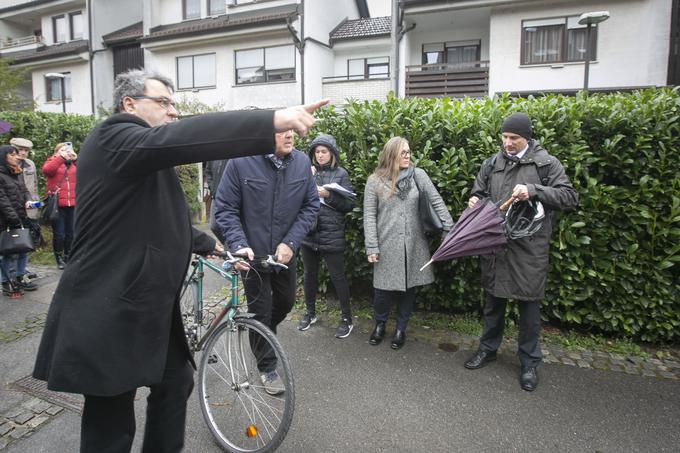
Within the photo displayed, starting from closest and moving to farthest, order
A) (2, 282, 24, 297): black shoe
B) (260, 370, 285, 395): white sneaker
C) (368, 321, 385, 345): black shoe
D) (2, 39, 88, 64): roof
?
(260, 370, 285, 395): white sneaker < (368, 321, 385, 345): black shoe < (2, 282, 24, 297): black shoe < (2, 39, 88, 64): roof

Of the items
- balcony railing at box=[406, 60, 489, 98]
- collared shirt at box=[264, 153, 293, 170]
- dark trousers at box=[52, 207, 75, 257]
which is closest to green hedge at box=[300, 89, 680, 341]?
collared shirt at box=[264, 153, 293, 170]

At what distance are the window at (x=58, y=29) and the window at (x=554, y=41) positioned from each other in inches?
1023

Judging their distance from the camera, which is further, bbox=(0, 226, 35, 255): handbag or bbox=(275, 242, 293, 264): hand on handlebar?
bbox=(0, 226, 35, 255): handbag

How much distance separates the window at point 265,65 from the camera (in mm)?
19844

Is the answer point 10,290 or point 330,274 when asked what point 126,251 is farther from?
point 10,290

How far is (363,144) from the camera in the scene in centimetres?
504

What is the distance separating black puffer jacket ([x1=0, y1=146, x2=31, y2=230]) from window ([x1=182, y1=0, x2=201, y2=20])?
19580 millimetres

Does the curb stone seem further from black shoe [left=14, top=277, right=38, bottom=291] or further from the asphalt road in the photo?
black shoe [left=14, top=277, right=38, bottom=291]

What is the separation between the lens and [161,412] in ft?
7.18

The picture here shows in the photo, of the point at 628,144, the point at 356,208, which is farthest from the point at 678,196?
the point at 356,208

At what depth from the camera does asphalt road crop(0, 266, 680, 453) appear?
2.88 metres

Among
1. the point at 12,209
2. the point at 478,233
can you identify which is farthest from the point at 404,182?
the point at 12,209

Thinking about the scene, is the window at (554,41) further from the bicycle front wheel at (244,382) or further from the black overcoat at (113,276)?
the black overcoat at (113,276)

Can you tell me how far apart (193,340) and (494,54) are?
15689mm
